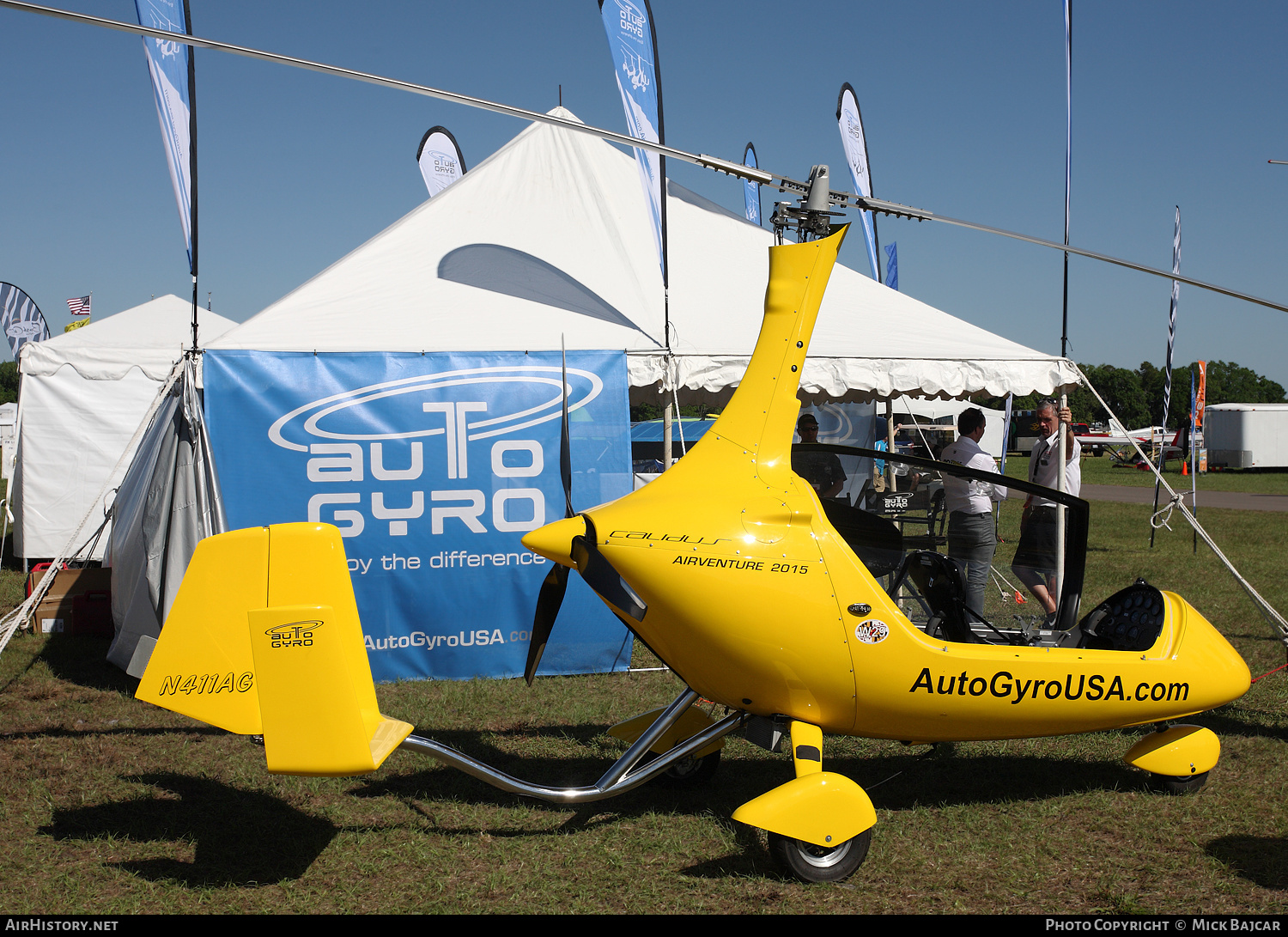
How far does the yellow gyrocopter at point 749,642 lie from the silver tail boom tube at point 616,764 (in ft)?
0.04

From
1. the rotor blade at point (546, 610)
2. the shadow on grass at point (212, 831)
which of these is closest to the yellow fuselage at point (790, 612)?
the rotor blade at point (546, 610)

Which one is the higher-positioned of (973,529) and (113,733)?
(973,529)

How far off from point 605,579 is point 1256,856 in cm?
301

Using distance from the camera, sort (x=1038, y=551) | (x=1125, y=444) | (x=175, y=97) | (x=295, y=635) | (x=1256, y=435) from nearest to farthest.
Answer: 1. (x=295, y=635)
2. (x=1038, y=551)
3. (x=175, y=97)
4. (x=1256, y=435)
5. (x=1125, y=444)

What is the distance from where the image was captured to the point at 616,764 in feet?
12.6

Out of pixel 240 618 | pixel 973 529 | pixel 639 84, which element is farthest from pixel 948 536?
pixel 639 84

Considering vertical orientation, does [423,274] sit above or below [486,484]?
above

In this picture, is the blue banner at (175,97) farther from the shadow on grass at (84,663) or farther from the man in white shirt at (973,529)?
the man in white shirt at (973,529)

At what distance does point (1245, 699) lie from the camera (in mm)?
5754

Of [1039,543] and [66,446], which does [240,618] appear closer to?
[1039,543]

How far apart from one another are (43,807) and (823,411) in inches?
509

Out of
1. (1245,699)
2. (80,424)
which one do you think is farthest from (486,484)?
(80,424)

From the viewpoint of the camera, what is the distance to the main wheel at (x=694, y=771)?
445cm

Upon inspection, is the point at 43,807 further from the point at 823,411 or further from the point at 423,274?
the point at 823,411
